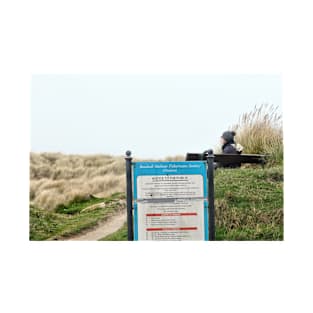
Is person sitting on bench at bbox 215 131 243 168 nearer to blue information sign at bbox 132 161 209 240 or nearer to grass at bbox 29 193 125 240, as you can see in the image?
blue information sign at bbox 132 161 209 240

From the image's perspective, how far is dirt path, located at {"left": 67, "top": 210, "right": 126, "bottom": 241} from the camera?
272 inches

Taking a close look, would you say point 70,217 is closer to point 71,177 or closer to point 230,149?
point 71,177

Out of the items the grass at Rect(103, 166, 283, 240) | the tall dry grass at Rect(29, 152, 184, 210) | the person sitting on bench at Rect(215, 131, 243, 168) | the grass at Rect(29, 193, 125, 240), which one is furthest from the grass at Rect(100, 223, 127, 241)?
the person sitting on bench at Rect(215, 131, 243, 168)

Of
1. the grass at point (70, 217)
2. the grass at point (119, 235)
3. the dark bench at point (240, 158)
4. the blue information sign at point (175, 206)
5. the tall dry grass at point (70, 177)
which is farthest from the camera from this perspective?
the dark bench at point (240, 158)

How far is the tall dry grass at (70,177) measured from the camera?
23.3ft

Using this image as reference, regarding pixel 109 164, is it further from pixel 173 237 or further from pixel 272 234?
pixel 272 234

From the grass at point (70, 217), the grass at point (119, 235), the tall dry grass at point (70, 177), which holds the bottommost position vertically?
the grass at point (119, 235)

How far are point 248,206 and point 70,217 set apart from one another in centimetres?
228

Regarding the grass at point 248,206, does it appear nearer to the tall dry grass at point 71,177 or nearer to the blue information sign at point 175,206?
the blue information sign at point 175,206

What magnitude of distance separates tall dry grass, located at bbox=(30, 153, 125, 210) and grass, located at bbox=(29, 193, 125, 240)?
0.08 m

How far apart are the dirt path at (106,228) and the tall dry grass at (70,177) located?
0.35 m

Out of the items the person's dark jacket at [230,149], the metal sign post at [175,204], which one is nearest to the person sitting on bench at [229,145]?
the person's dark jacket at [230,149]

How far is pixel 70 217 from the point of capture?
707 cm

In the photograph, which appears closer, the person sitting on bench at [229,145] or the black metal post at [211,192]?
the black metal post at [211,192]
